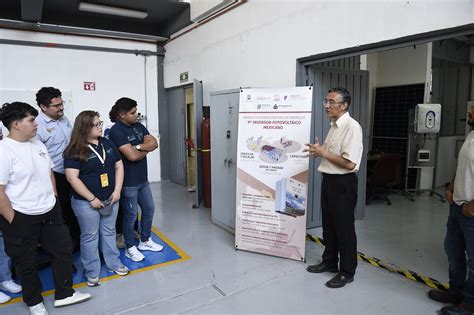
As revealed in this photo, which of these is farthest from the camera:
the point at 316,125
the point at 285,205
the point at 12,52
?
the point at 12,52

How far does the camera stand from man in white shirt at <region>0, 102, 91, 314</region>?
7.02 feet

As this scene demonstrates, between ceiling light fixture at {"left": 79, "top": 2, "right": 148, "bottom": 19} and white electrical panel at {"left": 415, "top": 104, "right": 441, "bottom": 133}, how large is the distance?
485cm

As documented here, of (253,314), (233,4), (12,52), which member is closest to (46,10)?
(12,52)

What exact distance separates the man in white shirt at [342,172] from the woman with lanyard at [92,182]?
163 cm

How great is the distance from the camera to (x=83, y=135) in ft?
8.34

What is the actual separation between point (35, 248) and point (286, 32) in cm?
307

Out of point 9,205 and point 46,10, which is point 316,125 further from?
point 46,10

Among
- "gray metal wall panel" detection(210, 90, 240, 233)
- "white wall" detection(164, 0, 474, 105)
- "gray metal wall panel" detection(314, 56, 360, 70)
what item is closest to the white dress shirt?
"white wall" detection(164, 0, 474, 105)

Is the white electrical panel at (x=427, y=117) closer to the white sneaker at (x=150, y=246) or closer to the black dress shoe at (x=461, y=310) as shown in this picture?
the black dress shoe at (x=461, y=310)

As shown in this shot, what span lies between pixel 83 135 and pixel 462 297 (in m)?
3.01

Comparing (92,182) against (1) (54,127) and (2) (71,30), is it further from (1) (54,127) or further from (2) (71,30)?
(2) (71,30)

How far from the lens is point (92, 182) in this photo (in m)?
2.58

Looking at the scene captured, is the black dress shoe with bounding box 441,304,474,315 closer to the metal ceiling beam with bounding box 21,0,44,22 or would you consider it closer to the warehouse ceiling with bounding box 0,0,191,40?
the warehouse ceiling with bounding box 0,0,191,40

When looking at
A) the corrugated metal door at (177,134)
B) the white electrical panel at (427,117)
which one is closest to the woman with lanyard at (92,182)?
the corrugated metal door at (177,134)
